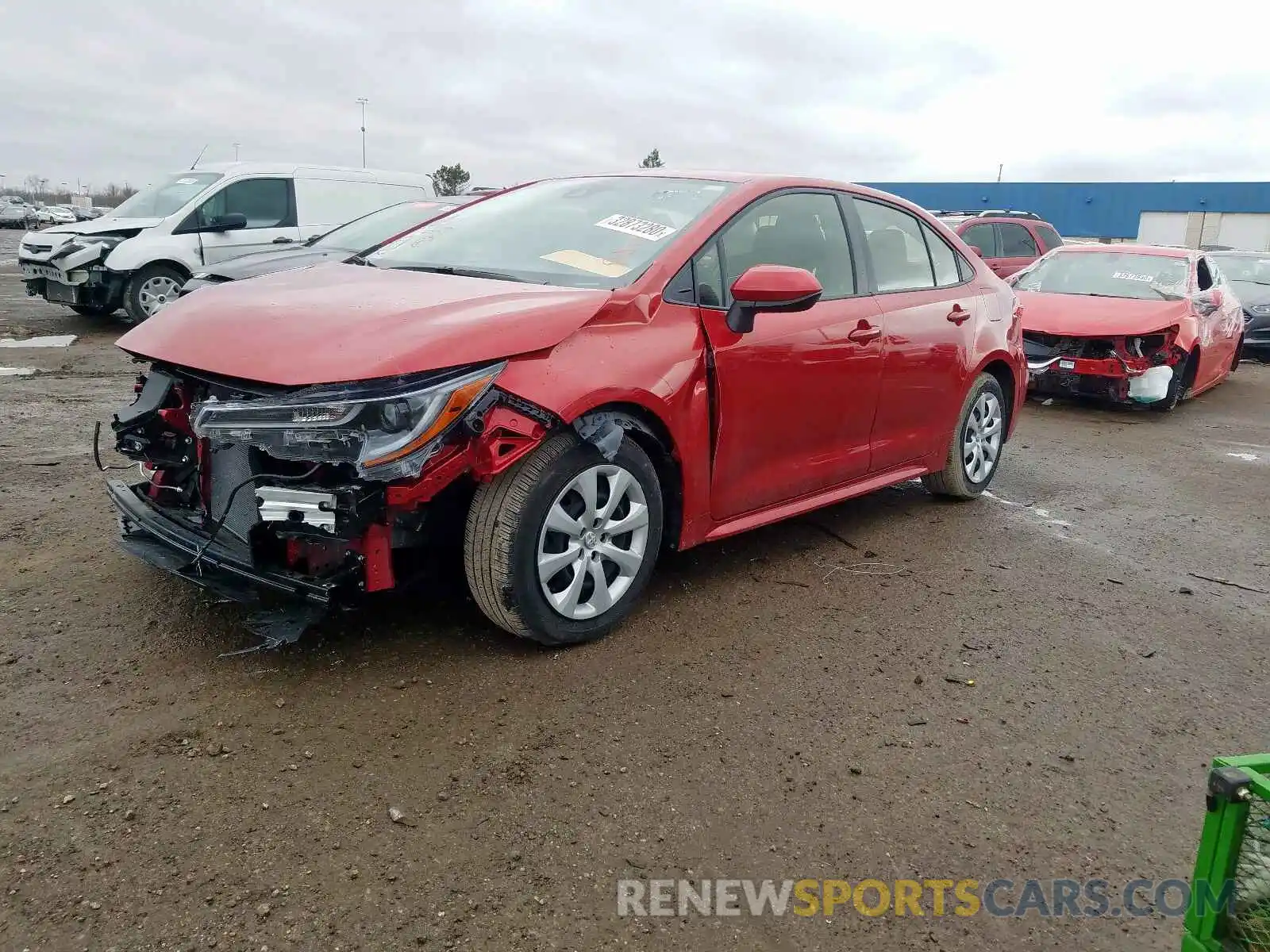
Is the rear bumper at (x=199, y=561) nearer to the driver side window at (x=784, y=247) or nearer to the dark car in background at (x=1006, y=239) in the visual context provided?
the driver side window at (x=784, y=247)

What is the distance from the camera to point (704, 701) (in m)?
3.11

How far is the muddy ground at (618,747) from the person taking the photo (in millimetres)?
2180

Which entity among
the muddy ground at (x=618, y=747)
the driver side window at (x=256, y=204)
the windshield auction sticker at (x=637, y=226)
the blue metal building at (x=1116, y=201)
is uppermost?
the blue metal building at (x=1116, y=201)

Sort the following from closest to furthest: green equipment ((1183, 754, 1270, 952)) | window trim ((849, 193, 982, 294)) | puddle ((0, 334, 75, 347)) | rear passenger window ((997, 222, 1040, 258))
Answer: green equipment ((1183, 754, 1270, 952)) → window trim ((849, 193, 982, 294)) → puddle ((0, 334, 75, 347)) → rear passenger window ((997, 222, 1040, 258))

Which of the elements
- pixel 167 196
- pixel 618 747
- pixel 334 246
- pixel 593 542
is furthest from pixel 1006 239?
pixel 618 747

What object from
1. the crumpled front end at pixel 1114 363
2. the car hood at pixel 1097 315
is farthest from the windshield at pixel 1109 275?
the crumpled front end at pixel 1114 363

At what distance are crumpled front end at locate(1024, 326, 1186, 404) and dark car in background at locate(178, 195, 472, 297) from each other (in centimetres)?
515

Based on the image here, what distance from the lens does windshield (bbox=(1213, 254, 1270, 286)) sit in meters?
13.3

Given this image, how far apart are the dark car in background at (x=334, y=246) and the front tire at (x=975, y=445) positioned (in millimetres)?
4332

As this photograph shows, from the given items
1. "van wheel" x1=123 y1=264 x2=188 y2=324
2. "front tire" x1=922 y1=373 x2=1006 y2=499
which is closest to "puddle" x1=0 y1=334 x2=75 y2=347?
"van wheel" x1=123 y1=264 x2=188 y2=324

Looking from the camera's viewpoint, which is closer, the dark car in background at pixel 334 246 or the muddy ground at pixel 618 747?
the muddy ground at pixel 618 747

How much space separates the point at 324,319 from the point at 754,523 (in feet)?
6.11

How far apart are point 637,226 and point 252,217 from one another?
902 cm

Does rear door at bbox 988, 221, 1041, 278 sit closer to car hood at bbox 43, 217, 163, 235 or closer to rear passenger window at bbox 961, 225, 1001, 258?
rear passenger window at bbox 961, 225, 1001, 258
